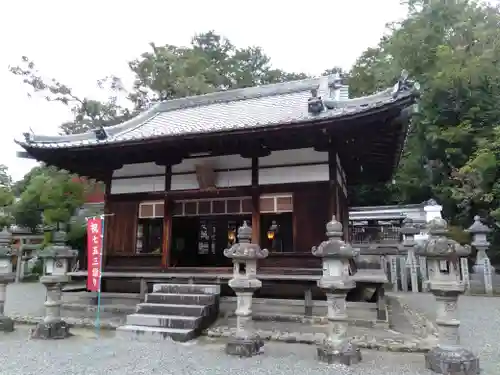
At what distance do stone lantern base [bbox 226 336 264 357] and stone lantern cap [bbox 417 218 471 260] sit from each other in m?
2.85

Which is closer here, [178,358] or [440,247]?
[440,247]

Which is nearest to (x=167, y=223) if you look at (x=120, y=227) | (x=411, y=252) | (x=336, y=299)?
(x=120, y=227)

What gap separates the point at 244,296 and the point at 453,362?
305 cm

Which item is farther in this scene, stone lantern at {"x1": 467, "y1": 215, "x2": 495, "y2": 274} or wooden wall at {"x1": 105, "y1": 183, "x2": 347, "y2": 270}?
stone lantern at {"x1": 467, "y1": 215, "x2": 495, "y2": 274}

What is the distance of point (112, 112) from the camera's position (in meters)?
28.4

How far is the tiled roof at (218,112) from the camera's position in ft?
31.3

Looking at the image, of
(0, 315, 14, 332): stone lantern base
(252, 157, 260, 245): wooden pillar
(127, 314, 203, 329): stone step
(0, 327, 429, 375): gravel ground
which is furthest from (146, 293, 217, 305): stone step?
(0, 315, 14, 332): stone lantern base

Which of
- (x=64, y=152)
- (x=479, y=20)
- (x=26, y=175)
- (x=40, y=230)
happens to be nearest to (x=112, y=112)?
(x=26, y=175)

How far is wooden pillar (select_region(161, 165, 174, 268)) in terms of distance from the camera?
9.45m

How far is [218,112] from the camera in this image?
41.9 feet

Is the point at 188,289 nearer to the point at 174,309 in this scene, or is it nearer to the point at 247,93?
the point at 174,309

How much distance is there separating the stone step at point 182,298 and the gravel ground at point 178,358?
1.05 meters

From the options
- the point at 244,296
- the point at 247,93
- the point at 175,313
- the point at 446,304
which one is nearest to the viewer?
the point at 446,304

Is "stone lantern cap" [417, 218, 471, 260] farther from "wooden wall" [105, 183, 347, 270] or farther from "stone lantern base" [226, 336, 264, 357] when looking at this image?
"wooden wall" [105, 183, 347, 270]
